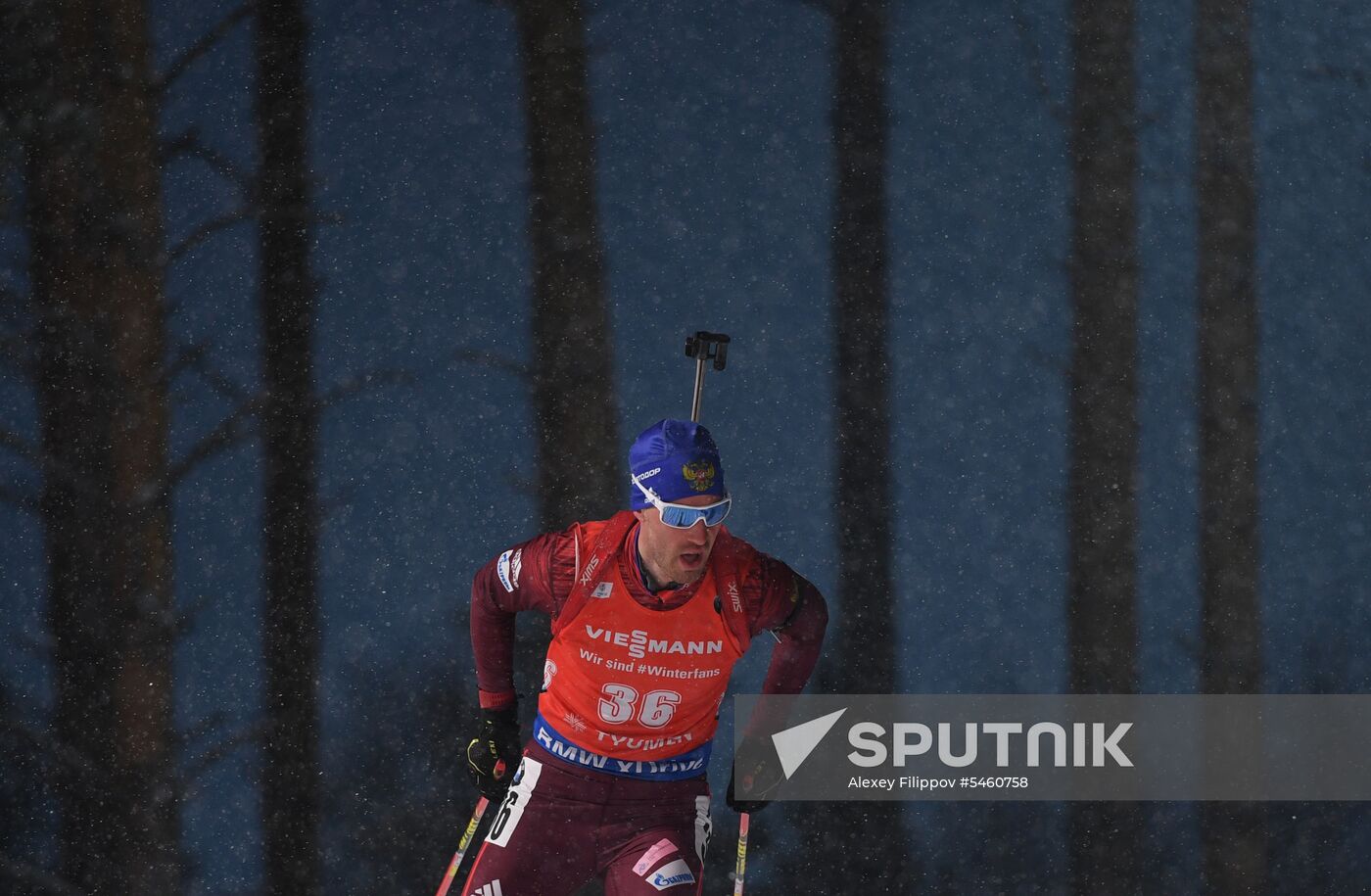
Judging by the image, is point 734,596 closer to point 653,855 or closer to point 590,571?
point 590,571

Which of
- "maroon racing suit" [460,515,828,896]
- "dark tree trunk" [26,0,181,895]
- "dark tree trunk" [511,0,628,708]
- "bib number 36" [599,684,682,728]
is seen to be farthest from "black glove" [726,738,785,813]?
"dark tree trunk" [26,0,181,895]

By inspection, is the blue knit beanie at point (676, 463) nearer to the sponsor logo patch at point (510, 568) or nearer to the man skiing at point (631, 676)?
the man skiing at point (631, 676)

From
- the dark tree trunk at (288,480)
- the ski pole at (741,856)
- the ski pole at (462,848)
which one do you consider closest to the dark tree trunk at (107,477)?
the dark tree trunk at (288,480)

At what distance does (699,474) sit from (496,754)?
1001mm

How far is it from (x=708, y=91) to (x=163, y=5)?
5.91ft

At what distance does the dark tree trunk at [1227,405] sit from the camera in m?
4.35

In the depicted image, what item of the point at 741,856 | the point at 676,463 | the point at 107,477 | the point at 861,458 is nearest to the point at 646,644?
the point at 676,463

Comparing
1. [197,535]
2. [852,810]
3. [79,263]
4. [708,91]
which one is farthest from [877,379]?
[79,263]

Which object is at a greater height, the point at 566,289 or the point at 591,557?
the point at 566,289

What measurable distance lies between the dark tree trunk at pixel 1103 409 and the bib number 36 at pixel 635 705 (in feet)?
5.84

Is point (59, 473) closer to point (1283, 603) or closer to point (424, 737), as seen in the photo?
point (424, 737)

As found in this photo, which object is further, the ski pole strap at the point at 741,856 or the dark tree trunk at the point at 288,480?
the dark tree trunk at the point at 288,480

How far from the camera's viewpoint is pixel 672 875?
118 inches

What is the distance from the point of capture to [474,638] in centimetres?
334
